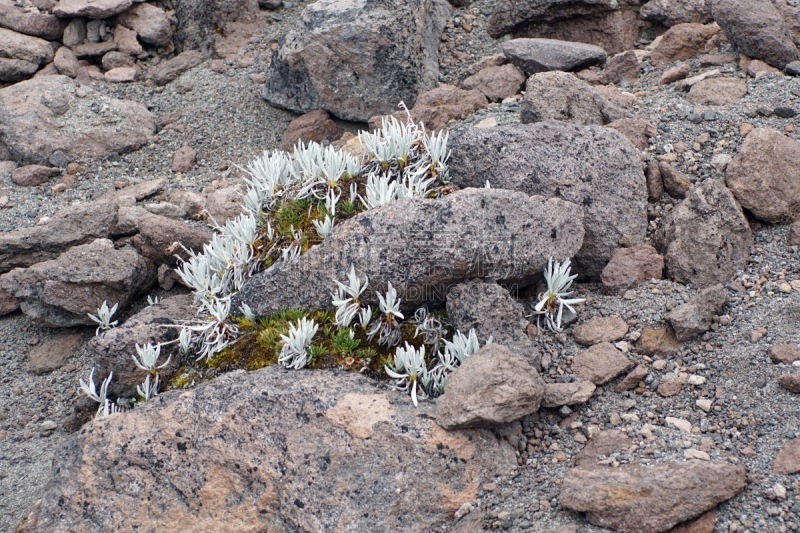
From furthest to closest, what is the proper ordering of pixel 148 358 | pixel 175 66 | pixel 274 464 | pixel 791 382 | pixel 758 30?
pixel 175 66, pixel 758 30, pixel 148 358, pixel 274 464, pixel 791 382

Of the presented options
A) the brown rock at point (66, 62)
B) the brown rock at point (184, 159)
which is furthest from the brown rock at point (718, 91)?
the brown rock at point (66, 62)

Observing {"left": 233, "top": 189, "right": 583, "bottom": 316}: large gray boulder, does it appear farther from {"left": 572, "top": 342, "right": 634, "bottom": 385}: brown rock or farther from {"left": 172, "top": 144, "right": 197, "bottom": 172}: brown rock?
{"left": 172, "top": 144, "right": 197, "bottom": 172}: brown rock

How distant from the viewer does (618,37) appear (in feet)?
29.5

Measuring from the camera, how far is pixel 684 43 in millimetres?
8250

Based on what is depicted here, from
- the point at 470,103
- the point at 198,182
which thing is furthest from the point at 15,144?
the point at 470,103

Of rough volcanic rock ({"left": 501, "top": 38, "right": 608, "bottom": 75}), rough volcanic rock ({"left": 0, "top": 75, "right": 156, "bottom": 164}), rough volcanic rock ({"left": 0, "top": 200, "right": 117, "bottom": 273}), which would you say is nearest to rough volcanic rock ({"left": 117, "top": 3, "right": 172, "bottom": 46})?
rough volcanic rock ({"left": 0, "top": 75, "right": 156, "bottom": 164})

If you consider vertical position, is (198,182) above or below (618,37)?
below

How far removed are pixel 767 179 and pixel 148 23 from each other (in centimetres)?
711

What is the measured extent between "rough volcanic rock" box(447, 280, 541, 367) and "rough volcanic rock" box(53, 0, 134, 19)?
21.5 ft

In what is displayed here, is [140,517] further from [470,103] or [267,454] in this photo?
[470,103]

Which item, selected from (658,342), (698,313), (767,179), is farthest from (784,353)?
(767,179)

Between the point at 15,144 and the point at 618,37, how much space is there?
5.84 metres

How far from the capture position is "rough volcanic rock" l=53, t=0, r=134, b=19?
1013 cm

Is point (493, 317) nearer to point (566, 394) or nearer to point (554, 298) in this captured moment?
point (554, 298)
